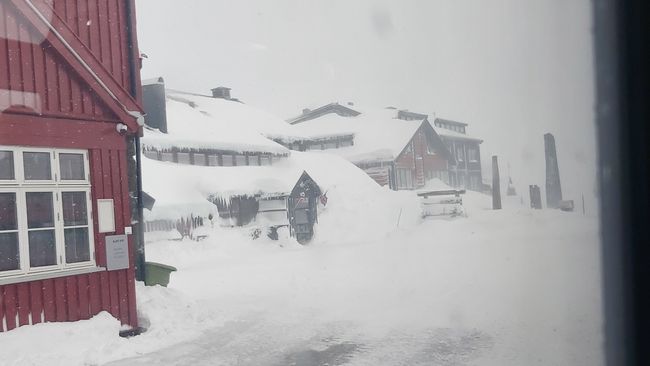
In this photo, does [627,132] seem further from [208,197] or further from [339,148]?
[208,197]

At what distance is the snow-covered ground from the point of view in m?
5.48

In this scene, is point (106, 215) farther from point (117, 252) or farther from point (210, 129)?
point (210, 129)

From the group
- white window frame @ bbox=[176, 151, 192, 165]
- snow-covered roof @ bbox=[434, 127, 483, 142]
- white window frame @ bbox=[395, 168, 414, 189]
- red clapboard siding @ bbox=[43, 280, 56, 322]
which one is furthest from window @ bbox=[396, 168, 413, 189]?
red clapboard siding @ bbox=[43, 280, 56, 322]

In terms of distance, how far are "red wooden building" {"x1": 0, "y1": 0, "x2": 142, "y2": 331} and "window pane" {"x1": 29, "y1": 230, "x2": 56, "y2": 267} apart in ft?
0.04

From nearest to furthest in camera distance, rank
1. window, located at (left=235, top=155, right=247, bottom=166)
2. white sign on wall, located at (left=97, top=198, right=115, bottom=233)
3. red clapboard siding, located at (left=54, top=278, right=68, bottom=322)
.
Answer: red clapboard siding, located at (left=54, top=278, right=68, bottom=322)
white sign on wall, located at (left=97, top=198, right=115, bottom=233)
window, located at (left=235, top=155, right=247, bottom=166)

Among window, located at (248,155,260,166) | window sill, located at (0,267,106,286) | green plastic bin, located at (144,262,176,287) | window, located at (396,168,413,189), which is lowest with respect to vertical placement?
green plastic bin, located at (144,262,176,287)

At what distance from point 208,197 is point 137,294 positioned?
4.65 m

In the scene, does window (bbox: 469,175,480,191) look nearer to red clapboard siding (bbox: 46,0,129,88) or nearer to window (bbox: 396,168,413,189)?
window (bbox: 396,168,413,189)

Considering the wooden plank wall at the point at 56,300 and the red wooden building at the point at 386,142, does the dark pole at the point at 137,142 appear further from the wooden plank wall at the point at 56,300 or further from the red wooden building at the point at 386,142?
the red wooden building at the point at 386,142

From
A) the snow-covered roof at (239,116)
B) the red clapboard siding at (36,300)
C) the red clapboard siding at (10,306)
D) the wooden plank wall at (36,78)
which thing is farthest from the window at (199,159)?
the red clapboard siding at (10,306)

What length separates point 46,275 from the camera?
5.99 metres

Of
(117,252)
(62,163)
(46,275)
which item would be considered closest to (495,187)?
(117,252)

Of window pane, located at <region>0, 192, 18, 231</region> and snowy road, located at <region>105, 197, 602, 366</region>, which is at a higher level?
window pane, located at <region>0, 192, 18, 231</region>

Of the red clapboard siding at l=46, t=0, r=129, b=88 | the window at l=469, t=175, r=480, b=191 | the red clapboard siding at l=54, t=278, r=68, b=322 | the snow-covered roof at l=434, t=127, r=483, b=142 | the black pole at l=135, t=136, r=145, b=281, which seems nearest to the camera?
the red clapboard siding at l=54, t=278, r=68, b=322
